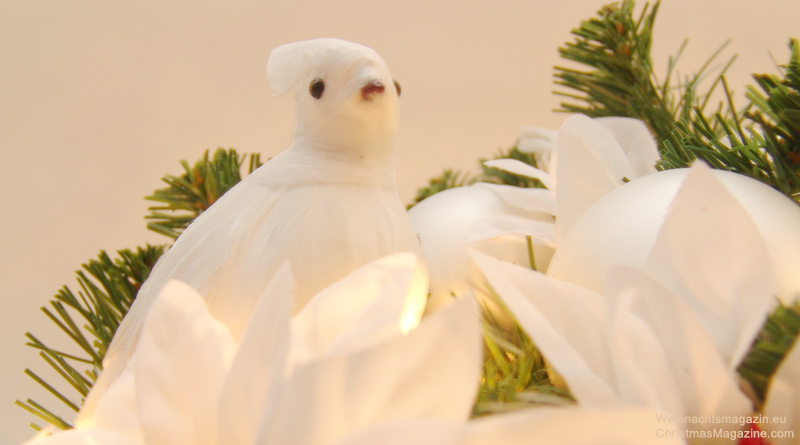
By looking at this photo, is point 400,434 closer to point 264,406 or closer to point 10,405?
point 264,406

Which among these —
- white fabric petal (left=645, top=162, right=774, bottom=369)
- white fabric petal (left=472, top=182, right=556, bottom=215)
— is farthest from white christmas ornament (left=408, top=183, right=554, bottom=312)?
white fabric petal (left=645, top=162, right=774, bottom=369)

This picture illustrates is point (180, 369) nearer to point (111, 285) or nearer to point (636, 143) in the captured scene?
point (111, 285)

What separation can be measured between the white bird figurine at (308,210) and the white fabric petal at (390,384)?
0.27 ft

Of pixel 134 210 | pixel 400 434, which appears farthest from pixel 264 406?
pixel 134 210

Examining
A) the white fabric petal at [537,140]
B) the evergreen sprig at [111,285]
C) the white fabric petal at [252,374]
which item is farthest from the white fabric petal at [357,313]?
the white fabric petal at [537,140]

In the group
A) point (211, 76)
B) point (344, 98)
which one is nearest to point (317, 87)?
point (344, 98)

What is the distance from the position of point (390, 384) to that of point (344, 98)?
0.50 ft

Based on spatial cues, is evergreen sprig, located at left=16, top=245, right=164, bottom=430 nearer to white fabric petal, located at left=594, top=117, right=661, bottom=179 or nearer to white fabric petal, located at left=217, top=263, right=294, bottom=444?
white fabric petal, located at left=217, top=263, right=294, bottom=444

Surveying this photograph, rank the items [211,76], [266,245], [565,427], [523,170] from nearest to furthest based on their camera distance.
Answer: [565,427]
[266,245]
[523,170]
[211,76]

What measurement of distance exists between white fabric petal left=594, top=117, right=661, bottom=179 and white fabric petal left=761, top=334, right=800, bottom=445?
0.66 ft

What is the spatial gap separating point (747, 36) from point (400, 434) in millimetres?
757

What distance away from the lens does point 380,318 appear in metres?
0.18

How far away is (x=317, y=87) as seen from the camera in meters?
0.28

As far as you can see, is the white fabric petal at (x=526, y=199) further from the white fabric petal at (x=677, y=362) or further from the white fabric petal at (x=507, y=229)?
the white fabric petal at (x=677, y=362)
